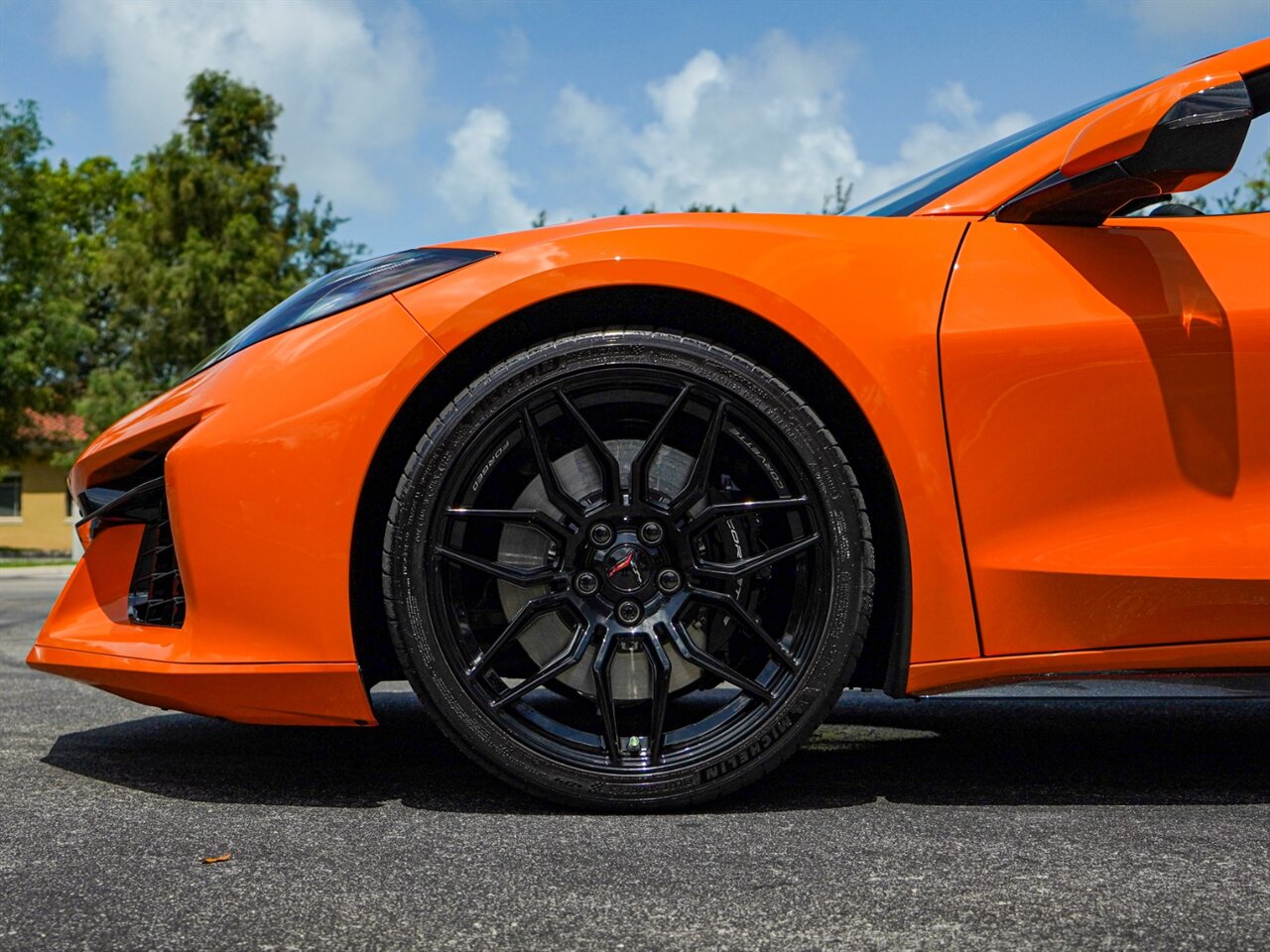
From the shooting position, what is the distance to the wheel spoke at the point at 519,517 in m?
2.22

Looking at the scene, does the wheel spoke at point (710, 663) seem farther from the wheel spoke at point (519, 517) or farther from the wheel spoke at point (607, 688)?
the wheel spoke at point (519, 517)

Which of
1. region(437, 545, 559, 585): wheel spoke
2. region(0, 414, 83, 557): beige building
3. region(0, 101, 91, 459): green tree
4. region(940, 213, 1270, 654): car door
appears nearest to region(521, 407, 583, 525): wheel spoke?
region(437, 545, 559, 585): wheel spoke

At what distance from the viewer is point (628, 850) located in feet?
6.49

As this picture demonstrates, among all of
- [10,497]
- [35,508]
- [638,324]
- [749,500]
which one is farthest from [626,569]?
[10,497]

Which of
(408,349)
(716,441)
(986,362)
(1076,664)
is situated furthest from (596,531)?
(1076,664)

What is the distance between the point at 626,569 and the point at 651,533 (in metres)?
0.08

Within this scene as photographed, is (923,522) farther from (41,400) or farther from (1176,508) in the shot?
(41,400)

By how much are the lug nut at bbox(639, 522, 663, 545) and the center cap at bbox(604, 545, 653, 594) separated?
A: 24 mm

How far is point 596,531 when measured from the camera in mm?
2221

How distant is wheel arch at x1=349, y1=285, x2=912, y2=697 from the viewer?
7.47ft

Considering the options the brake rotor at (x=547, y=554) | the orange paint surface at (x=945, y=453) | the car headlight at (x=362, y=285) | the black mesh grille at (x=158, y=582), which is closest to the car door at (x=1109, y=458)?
the orange paint surface at (x=945, y=453)

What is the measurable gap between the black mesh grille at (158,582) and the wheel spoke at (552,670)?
0.64 metres

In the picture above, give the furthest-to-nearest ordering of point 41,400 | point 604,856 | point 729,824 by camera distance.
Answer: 1. point 41,400
2. point 729,824
3. point 604,856

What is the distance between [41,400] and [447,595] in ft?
104
